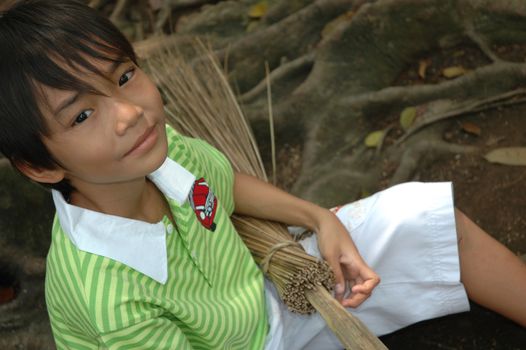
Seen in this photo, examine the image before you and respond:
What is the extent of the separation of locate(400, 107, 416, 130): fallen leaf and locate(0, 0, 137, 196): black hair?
1466mm

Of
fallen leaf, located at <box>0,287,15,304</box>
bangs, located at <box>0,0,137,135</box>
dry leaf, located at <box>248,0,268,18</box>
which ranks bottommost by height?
fallen leaf, located at <box>0,287,15,304</box>

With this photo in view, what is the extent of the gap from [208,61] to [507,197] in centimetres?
128

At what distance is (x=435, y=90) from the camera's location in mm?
2588

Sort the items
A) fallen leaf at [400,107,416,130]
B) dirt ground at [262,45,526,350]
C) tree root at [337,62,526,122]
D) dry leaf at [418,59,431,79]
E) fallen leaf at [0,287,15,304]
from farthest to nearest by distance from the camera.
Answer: dry leaf at [418,59,431,79] < fallen leaf at [400,107,416,130] < tree root at [337,62,526,122] < fallen leaf at [0,287,15,304] < dirt ground at [262,45,526,350]

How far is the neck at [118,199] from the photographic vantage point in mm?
1519

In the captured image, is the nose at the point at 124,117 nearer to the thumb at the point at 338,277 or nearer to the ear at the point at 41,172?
the ear at the point at 41,172

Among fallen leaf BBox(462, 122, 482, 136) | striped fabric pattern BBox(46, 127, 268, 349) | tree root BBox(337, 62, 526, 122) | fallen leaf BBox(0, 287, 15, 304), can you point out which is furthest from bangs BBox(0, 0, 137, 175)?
fallen leaf BBox(462, 122, 482, 136)

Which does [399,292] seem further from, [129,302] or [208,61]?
[208,61]

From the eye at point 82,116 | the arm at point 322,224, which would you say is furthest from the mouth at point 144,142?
the arm at point 322,224

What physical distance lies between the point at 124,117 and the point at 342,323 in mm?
689

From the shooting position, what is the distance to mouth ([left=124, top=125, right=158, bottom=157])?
1385 millimetres

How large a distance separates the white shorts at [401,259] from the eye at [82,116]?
2.46 ft

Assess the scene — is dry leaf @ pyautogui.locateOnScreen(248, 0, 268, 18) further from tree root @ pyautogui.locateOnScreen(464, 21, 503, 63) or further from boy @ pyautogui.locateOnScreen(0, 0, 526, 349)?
boy @ pyautogui.locateOnScreen(0, 0, 526, 349)

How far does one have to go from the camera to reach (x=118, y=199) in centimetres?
154
